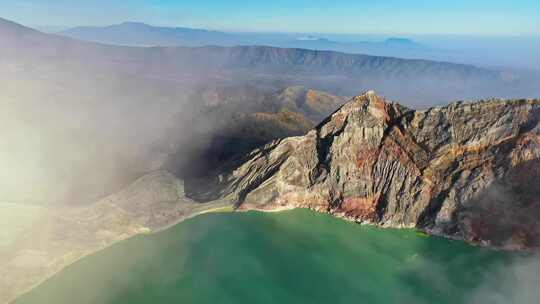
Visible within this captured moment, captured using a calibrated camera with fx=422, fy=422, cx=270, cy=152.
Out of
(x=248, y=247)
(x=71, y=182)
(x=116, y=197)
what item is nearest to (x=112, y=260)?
(x=116, y=197)

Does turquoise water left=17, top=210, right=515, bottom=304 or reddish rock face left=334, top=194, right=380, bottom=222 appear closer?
turquoise water left=17, top=210, right=515, bottom=304

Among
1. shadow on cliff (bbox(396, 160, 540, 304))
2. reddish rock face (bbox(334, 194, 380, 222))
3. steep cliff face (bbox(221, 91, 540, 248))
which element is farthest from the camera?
reddish rock face (bbox(334, 194, 380, 222))

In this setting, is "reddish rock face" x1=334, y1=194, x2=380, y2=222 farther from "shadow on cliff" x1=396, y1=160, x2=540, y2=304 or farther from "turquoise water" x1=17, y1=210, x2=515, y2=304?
"shadow on cliff" x1=396, y1=160, x2=540, y2=304

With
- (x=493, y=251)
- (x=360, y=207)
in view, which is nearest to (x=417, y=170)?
(x=360, y=207)

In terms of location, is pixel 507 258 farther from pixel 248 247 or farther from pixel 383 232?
pixel 248 247

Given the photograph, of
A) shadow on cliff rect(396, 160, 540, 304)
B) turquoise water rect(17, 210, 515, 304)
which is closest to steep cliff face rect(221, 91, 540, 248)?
shadow on cliff rect(396, 160, 540, 304)

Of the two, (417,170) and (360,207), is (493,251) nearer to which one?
(417,170)

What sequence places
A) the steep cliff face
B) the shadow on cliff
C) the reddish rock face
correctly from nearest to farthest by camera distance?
1. the shadow on cliff
2. the steep cliff face
3. the reddish rock face
